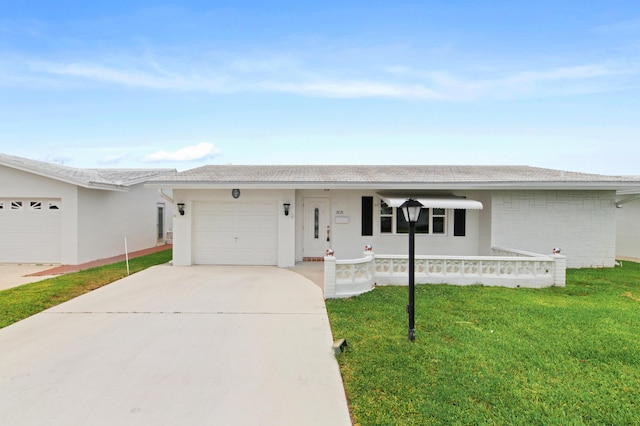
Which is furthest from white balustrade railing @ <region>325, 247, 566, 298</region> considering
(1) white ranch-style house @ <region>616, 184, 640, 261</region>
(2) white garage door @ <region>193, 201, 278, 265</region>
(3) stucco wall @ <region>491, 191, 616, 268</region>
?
(1) white ranch-style house @ <region>616, 184, 640, 261</region>

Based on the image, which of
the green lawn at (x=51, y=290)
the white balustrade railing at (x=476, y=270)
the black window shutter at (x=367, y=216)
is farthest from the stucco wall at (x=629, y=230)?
the green lawn at (x=51, y=290)

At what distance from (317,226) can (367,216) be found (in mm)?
2156

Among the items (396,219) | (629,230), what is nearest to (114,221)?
(396,219)

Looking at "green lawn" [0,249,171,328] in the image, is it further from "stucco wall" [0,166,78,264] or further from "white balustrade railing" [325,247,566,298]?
"white balustrade railing" [325,247,566,298]

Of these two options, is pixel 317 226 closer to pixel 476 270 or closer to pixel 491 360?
pixel 476 270

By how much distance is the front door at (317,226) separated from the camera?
13.6 m

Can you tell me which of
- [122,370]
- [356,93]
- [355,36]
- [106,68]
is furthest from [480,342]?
[106,68]

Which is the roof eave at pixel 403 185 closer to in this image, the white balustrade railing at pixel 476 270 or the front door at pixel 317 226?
the front door at pixel 317 226

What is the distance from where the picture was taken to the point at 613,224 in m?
12.7

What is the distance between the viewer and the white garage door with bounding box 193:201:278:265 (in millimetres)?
13062

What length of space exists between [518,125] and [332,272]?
606 inches

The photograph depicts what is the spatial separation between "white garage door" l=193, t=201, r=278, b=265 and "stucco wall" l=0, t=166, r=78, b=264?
16.8ft

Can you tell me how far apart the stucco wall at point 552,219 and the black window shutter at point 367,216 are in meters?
4.72

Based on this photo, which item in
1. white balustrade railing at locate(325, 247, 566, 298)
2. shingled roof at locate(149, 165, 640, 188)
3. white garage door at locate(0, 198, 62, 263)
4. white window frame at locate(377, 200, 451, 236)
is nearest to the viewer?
white balustrade railing at locate(325, 247, 566, 298)
